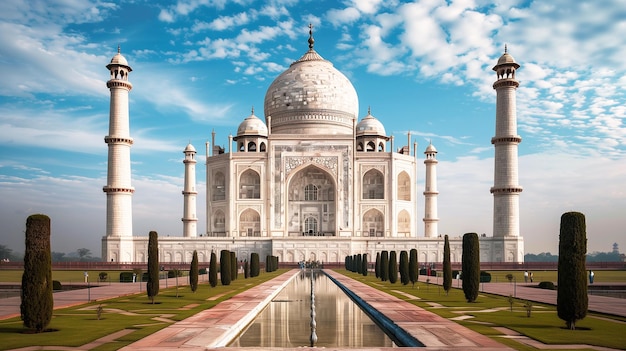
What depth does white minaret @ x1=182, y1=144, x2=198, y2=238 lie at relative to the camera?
42.5m

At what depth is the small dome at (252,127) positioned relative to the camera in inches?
1736

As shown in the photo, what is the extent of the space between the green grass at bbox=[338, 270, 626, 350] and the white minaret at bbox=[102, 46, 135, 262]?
76.4 feet

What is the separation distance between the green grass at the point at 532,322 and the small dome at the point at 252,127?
99.0 feet

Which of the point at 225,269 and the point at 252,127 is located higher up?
the point at 252,127

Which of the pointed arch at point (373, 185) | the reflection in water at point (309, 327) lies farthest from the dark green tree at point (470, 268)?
the pointed arch at point (373, 185)

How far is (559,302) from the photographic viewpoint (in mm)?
9953

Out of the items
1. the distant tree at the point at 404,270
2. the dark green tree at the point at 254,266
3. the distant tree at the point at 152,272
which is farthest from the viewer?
the dark green tree at the point at 254,266

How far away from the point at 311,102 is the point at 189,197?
10708 millimetres

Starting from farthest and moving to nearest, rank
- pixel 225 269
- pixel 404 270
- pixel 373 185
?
1. pixel 373 185
2. pixel 404 270
3. pixel 225 269

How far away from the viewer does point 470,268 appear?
14383 mm

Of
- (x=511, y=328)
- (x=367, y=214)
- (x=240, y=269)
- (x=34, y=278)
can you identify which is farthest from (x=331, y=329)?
(x=367, y=214)

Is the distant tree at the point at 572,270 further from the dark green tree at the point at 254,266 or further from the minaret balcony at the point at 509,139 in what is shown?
the minaret balcony at the point at 509,139

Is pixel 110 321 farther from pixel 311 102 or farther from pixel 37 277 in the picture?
pixel 311 102

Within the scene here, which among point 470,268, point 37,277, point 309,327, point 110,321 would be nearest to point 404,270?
point 470,268
